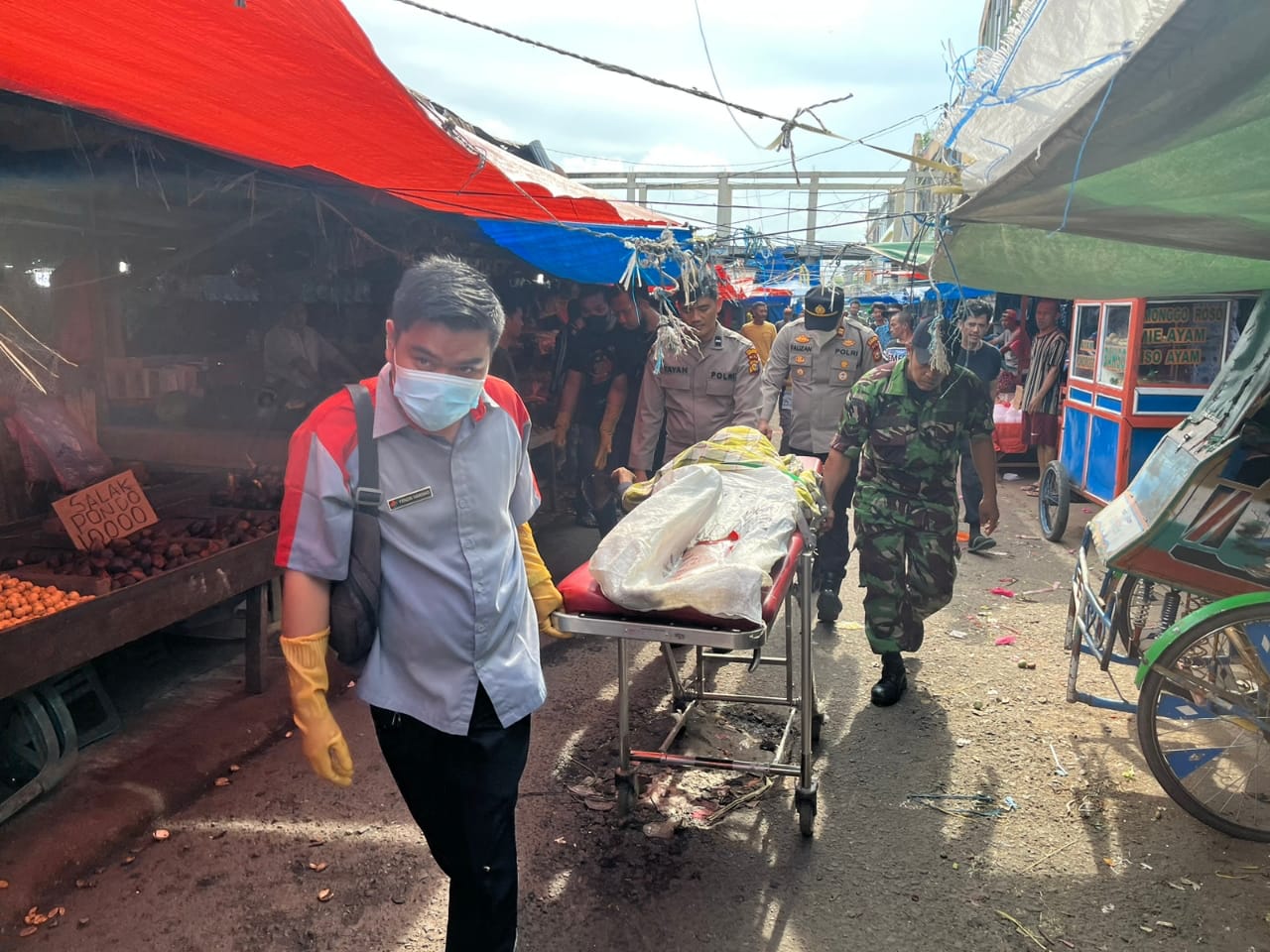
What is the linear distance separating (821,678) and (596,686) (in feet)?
3.97

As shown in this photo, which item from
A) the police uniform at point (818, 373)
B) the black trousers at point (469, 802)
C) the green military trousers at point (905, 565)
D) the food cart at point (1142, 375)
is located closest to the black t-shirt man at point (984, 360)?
the food cart at point (1142, 375)

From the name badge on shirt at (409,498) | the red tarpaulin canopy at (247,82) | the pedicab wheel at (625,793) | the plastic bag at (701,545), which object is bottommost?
the pedicab wheel at (625,793)

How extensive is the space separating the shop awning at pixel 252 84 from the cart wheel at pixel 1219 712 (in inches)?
125

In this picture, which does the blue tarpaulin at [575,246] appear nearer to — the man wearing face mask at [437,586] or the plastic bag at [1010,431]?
the man wearing face mask at [437,586]

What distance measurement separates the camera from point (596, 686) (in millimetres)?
4684

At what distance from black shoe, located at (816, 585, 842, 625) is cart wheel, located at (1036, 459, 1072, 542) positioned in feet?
9.73

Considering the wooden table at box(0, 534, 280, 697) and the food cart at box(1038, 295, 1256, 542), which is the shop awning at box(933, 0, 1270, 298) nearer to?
the food cart at box(1038, 295, 1256, 542)

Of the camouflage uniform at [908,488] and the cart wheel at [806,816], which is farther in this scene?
the camouflage uniform at [908,488]

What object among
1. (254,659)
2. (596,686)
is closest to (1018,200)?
(596,686)

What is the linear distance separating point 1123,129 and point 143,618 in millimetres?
3983

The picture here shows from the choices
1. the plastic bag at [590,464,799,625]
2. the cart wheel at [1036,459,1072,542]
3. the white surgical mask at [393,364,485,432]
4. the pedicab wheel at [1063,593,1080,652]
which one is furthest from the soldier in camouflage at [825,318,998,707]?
the cart wheel at [1036,459,1072,542]

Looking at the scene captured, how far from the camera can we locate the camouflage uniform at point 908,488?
4230 millimetres

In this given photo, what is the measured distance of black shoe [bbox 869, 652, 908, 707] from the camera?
172 inches

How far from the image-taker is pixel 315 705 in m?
2.01
